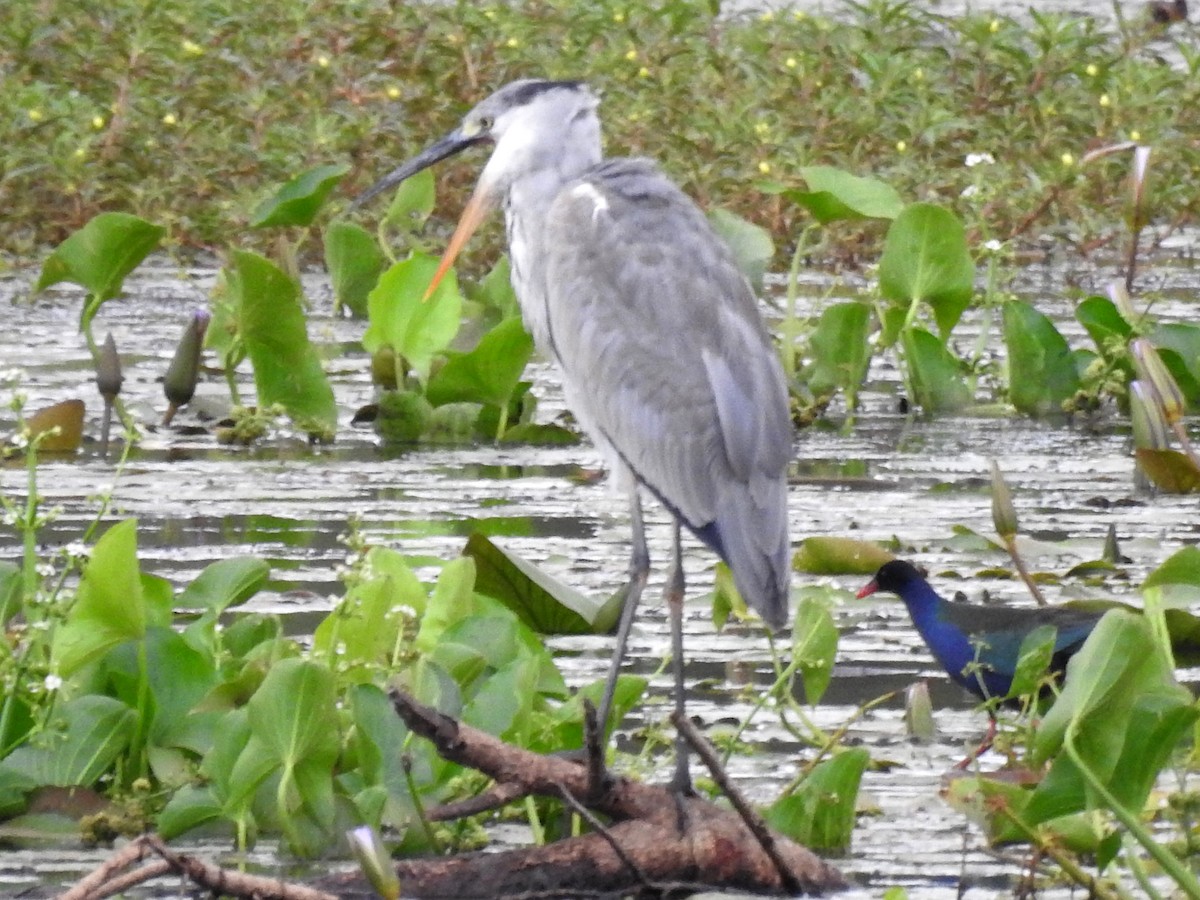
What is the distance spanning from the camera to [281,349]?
21.6ft

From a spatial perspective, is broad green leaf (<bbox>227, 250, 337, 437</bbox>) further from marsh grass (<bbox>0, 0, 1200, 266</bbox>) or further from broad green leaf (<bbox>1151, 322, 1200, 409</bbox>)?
marsh grass (<bbox>0, 0, 1200, 266</bbox>)

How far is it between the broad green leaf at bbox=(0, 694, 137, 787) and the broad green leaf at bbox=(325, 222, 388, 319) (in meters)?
4.07

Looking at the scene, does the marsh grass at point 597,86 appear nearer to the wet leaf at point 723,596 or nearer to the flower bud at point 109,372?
the flower bud at point 109,372

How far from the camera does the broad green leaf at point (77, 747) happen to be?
11.7 feet

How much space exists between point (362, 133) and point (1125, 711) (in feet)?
24.8

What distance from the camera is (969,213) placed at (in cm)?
1031

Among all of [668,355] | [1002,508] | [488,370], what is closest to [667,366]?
[668,355]

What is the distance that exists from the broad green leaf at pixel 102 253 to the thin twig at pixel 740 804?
3600mm

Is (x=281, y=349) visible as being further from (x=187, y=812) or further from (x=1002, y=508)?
(x=187, y=812)

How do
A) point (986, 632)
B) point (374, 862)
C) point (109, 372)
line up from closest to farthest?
point (374, 862)
point (986, 632)
point (109, 372)

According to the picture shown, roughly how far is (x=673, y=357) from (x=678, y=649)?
53 centimetres

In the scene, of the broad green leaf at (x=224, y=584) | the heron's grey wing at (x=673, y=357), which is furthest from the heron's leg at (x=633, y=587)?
the broad green leaf at (x=224, y=584)

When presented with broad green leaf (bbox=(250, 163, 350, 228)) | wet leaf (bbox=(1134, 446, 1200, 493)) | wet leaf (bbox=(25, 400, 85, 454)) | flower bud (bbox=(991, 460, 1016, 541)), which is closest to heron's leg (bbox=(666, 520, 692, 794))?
flower bud (bbox=(991, 460, 1016, 541))

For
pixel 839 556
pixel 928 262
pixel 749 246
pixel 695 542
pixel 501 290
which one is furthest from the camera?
pixel 501 290
